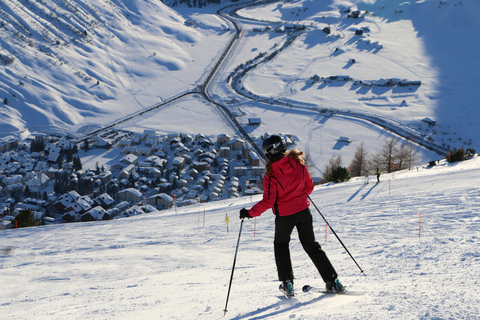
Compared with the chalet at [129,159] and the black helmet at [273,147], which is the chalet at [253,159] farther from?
the black helmet at [273,147]

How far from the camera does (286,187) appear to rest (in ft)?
13.1

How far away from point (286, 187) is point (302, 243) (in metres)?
0.63

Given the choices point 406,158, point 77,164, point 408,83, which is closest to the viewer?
point 406,158

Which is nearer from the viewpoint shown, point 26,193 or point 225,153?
point 26,193

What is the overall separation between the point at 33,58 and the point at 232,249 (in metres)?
59.2

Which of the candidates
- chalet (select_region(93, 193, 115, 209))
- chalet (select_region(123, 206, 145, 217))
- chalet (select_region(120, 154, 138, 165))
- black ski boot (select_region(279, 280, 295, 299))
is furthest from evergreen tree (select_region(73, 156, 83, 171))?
black ski boot (select_region(279, 280, 295, 299))

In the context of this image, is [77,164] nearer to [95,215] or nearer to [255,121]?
[95,215]

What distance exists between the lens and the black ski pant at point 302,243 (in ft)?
13.4

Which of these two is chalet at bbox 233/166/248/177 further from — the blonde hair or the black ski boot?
the blonde hair

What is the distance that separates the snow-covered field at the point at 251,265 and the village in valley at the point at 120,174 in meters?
16.5

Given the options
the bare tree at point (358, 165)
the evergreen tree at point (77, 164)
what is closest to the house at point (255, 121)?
the bare tree at point (358, 165)

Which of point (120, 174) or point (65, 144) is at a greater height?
point (65, 144)

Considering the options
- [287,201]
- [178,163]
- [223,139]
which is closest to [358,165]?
[223,139]

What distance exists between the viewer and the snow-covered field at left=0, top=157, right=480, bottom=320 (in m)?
4.04
